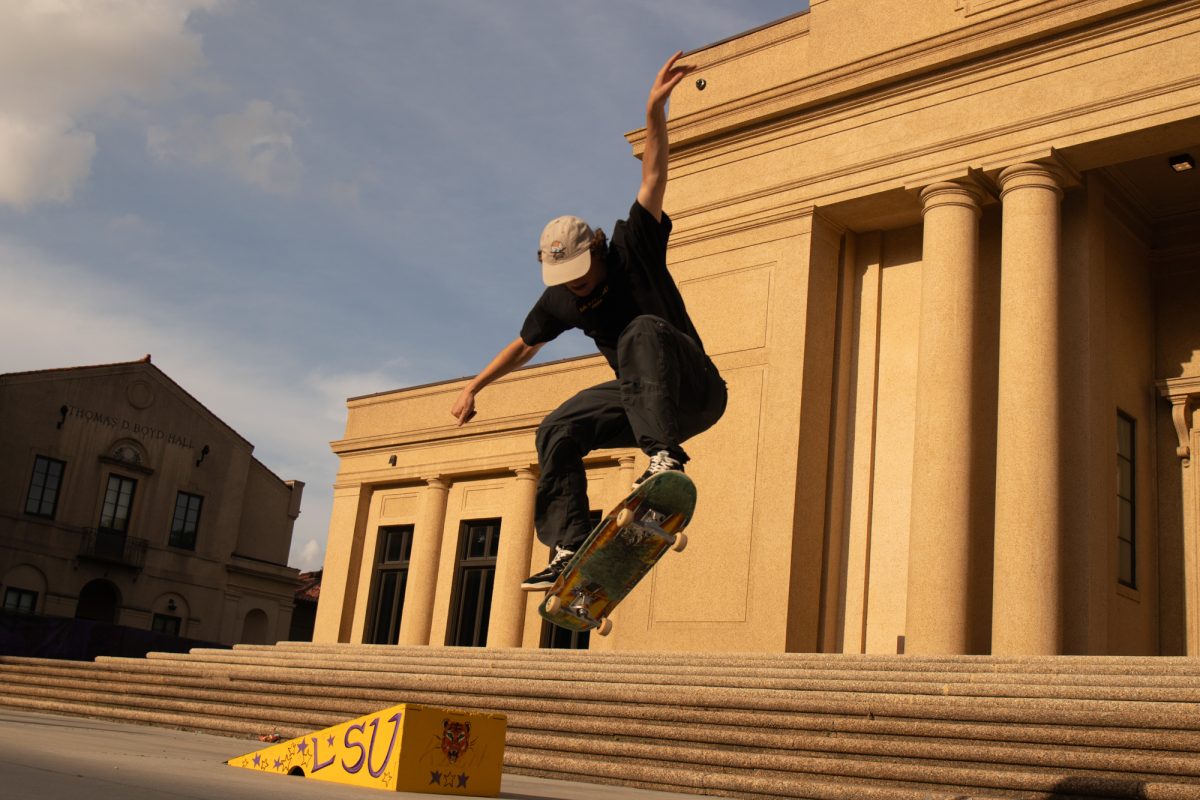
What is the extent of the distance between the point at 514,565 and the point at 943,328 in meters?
12.2

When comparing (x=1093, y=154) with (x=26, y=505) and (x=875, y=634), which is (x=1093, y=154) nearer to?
(x=875, y=634)

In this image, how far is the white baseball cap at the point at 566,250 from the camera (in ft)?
17.4

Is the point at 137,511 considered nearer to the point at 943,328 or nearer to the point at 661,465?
the point at 943,328

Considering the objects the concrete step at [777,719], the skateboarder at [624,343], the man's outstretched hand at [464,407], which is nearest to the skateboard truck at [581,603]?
the skateboarder at [624,343]

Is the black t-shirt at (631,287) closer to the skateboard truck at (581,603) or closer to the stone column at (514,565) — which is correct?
the skateboard truck at (581,603)

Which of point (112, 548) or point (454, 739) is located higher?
point (112, 548)

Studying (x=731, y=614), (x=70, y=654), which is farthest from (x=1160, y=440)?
(x=70, y=654)

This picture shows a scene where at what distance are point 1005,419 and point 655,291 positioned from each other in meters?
11.0

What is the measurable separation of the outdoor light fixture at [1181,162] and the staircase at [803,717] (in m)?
8.26

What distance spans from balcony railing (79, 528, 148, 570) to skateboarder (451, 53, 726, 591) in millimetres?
37565

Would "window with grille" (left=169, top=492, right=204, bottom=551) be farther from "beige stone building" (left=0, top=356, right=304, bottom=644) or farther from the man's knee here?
the man's knee

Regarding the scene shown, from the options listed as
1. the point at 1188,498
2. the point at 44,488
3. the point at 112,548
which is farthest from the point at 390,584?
the point at 1188,498

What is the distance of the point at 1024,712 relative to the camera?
339 inches

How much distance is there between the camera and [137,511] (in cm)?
4144
